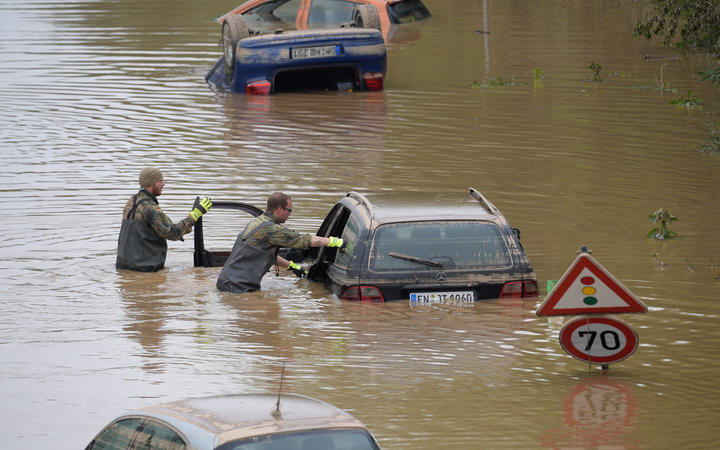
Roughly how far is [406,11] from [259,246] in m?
28.7

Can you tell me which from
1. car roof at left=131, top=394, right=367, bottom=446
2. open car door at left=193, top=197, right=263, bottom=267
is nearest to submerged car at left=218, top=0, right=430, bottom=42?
open car door at left=193, top=197, right=263, bottom=267

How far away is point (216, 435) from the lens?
5.11m

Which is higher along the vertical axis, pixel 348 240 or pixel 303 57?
pixel 303 57

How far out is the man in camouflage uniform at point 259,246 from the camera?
456 inches

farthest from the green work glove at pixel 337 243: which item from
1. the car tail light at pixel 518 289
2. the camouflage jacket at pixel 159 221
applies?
the camouflage jacket at pixel 159 221

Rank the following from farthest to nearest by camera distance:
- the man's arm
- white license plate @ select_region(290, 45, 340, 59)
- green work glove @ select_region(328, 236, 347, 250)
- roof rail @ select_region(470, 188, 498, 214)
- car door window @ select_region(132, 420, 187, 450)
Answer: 1. white license plate @ select_region(290, 45, 340, 59)
2. the man's arm
3. green work glove @ select_region(328, 236, 347, 250)
4. roof rail @ select_region(470, 188, 498, 214)
5. car door window @ select_region(132, 420, 187, 450)

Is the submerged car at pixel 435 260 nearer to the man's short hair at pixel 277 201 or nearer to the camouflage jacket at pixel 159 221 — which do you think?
the man's short hair at pixel 277 201

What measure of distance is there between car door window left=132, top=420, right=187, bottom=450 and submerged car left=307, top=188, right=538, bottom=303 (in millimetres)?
5120

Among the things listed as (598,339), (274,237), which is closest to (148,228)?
(274,237)

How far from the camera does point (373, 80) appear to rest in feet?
82.1

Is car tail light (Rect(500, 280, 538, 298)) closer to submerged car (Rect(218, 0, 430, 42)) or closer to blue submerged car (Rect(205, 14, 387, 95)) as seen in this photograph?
blue submerged car (Rect(205, 14, 387, 95))

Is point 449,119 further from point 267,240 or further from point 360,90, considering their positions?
point 267,240

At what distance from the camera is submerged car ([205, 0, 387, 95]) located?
23.5 metres

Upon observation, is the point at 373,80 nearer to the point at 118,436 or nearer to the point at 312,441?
the point at 118,436
